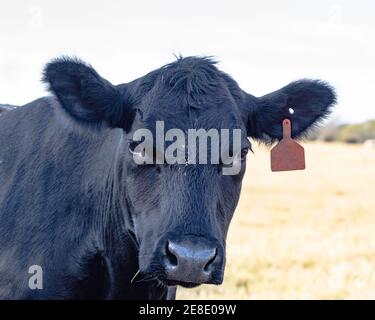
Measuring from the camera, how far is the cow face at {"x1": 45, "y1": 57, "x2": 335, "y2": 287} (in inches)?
193

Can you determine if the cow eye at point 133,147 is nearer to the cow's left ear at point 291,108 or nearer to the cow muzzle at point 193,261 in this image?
the cow muzzle at point 193,261

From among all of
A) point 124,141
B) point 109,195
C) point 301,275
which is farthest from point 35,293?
point 301,275

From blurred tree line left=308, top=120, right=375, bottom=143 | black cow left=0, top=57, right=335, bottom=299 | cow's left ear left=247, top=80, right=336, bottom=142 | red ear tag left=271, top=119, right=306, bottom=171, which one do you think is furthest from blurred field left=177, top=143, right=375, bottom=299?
blurred tree line left=308, top=120, right=375, bottom=143

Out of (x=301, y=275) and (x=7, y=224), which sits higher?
(x=7, y=224)

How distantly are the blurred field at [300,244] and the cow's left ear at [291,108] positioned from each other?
0.24 metres

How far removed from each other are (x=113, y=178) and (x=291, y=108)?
4.62 feet

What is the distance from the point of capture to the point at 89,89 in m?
5.81

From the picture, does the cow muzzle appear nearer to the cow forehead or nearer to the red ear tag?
the cow forehead

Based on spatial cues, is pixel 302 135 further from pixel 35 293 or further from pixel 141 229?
pixel 35 293

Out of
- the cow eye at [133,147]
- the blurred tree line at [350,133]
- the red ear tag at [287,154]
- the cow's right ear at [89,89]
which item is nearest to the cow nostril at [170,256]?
the cow eye at [133,147]

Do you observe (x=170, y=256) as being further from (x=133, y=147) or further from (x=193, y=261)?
(x=133, y=147)
